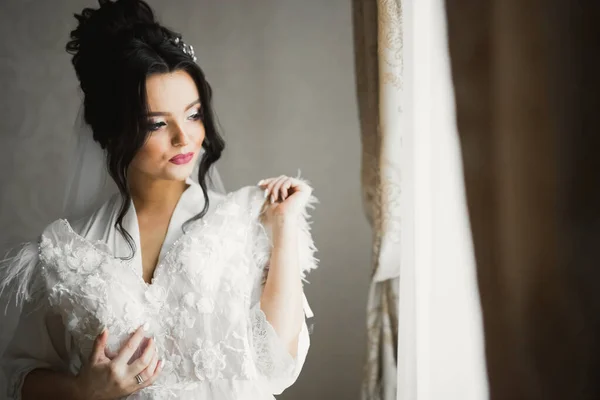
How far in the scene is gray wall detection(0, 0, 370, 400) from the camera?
5.11 ft

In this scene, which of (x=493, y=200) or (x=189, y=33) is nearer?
(x=493, y=200)

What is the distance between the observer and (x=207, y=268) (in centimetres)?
111

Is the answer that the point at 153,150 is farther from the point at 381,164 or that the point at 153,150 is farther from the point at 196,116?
the point at 381,164

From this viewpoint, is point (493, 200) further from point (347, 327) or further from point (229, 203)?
point (347, 327)

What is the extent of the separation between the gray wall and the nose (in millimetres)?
522

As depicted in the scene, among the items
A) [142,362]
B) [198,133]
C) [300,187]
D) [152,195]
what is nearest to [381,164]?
[300,187]

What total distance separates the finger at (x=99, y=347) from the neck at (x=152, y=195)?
0.28 metres

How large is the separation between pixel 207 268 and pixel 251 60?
0.76m

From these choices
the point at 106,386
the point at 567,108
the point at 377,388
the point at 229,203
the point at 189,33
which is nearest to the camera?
the point at 567,108

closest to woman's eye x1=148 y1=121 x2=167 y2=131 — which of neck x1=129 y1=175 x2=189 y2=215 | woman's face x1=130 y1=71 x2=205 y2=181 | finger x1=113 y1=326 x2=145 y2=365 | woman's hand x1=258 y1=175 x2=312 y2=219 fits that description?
woman's face x1=130 y1=71 x2=205 y2=181

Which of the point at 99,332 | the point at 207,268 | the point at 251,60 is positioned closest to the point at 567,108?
the point at 207,268

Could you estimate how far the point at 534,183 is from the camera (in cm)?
66

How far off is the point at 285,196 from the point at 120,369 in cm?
47

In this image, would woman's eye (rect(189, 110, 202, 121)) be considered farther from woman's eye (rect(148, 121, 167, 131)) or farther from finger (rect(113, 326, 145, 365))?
finger (rect(113, 326, 145, 365))
